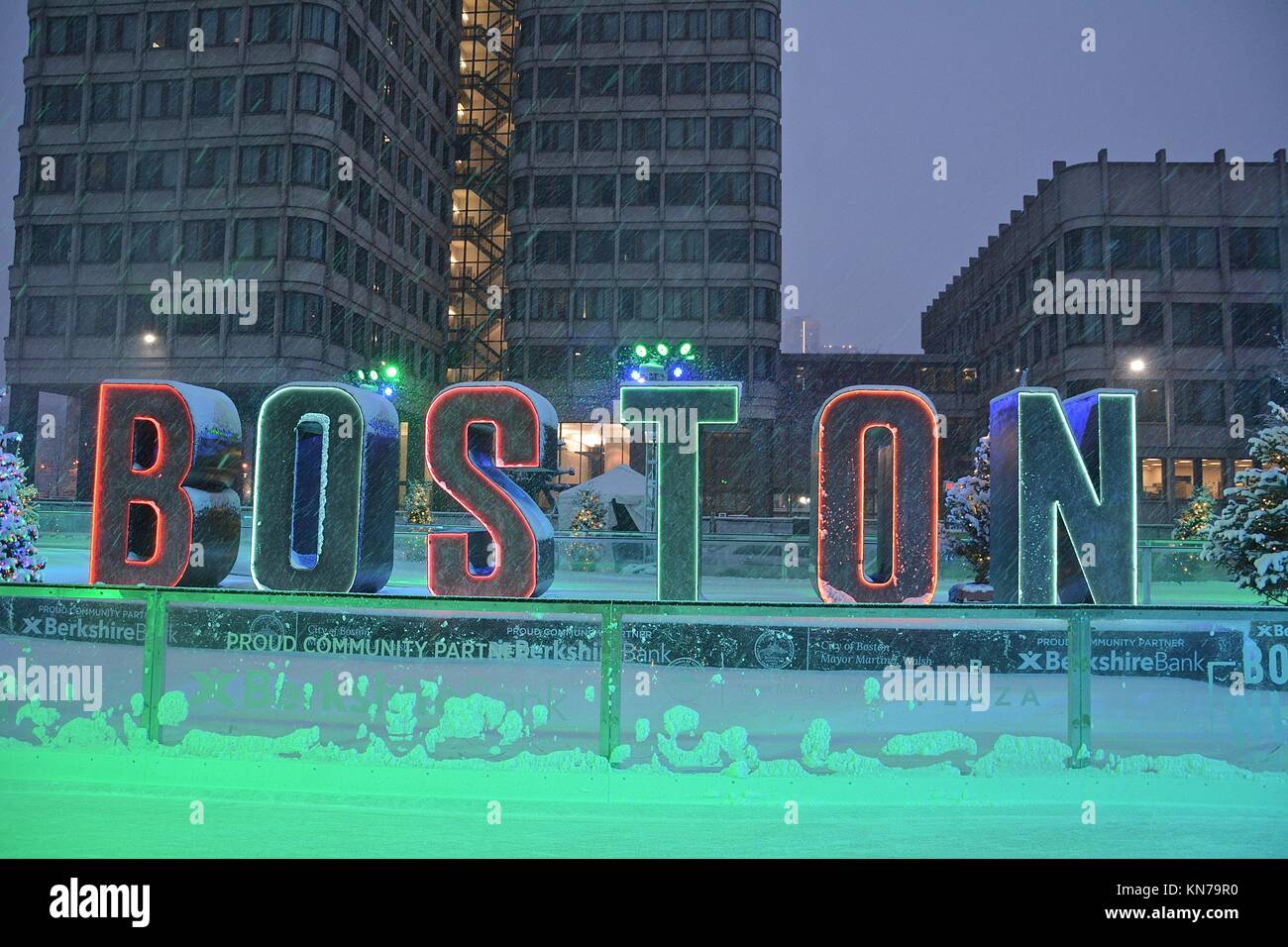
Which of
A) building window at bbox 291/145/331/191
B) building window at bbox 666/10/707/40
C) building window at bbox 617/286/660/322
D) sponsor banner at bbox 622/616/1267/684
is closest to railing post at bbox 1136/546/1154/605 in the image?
sponsor banner at bbox 622/616/1267/684

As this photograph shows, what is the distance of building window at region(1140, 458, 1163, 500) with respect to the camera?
4791 centimetres

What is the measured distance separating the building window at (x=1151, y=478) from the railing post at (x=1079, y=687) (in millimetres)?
45605

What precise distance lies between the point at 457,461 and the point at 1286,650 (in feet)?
28.3

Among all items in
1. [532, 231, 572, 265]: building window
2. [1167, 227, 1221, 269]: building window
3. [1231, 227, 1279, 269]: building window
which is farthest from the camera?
[532, 231, 572, 265]: building window

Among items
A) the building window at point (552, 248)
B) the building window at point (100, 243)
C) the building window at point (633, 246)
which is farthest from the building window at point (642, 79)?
the building window at point (100, 243)

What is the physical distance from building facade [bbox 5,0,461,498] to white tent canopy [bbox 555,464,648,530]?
18.9 meters

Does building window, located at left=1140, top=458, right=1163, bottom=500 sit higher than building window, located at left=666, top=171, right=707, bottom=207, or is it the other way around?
building window, located at left=666, top=171, right=707, bottom=207

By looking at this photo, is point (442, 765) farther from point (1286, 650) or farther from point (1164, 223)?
point (1164, 223)

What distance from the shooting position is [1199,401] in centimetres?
4800

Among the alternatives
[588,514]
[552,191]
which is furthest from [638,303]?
[588,514]

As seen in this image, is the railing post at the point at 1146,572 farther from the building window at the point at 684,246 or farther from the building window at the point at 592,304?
the building window at the point at 592,304

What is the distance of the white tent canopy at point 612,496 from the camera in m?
30.7

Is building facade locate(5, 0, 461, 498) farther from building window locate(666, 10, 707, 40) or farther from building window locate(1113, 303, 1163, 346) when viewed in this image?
building window locate(1113, 303, 1163, 346)
